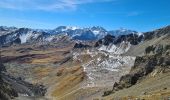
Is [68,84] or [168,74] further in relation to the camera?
[68,84]

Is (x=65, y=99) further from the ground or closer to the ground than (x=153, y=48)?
closer to the ground

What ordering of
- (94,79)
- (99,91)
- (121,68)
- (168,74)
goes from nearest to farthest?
1. (168,74)
2. (99,91)
3. (94,79)
4. (121,68)

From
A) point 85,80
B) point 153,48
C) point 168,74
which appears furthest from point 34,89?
point 168,74

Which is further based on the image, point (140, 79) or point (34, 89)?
point (34, 89)

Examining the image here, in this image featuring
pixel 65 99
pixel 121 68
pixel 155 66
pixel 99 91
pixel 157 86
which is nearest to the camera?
pixel 157 86

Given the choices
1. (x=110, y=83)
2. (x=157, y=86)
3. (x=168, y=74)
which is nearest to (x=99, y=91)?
(x=110, y=83)

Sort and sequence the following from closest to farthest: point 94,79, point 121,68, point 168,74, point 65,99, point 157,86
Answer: point 157,86 → point 168,74 → point 65,99 → point 94,79 → point 121,68

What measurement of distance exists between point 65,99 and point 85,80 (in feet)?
98.0

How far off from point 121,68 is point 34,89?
47.2 m

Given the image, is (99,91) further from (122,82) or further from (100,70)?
(100,70)

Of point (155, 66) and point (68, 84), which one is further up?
point (155, 66)

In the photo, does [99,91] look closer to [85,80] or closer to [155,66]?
[155,66]

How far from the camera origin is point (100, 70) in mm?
187125

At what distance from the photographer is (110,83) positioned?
150750 mm
